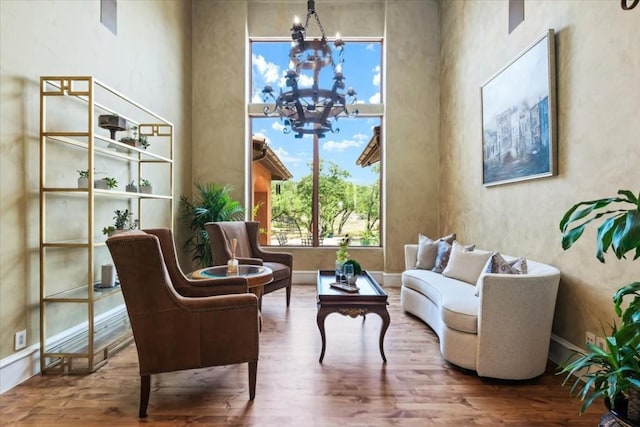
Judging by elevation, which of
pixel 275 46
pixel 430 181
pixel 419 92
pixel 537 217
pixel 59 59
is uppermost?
pixel 275 46

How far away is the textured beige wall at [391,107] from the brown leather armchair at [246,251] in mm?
1187

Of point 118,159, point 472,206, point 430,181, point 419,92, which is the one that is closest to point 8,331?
point 118,159

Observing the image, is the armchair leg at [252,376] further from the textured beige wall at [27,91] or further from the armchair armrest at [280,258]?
the armchair armrest at [280,258]

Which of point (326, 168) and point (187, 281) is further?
point (326, 168)

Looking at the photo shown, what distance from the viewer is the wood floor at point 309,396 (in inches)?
80.9

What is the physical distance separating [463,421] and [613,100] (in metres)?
2.31

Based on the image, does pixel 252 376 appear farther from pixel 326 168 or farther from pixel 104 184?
pixel 326 168

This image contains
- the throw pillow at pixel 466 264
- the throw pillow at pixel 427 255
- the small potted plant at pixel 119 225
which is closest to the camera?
the small potted plant at pixel 119 225

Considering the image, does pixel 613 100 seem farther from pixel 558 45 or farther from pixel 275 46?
pixel 275 46

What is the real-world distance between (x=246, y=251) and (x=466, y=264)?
269 centimetres

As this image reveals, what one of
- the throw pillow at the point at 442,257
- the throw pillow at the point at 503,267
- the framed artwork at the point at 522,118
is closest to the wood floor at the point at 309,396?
the throw pillow at the point at 503,267

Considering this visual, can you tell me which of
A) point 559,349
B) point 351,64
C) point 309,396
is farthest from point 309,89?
point 351,64

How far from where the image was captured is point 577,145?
2.65 m

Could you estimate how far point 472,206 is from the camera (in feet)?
14.6
